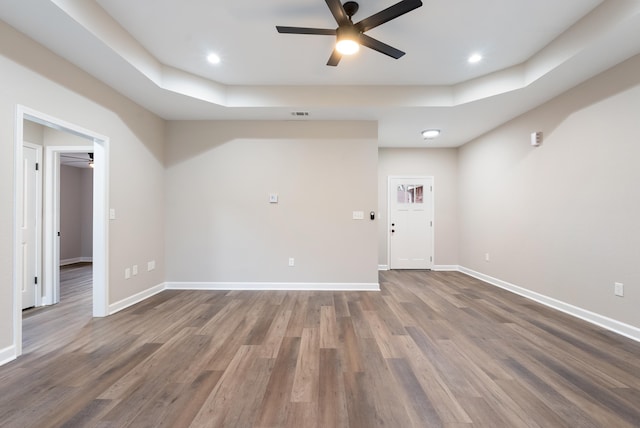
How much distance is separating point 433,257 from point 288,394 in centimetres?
474

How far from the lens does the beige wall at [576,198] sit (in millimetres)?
2531

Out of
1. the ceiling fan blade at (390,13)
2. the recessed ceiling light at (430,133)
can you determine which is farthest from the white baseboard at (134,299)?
the recessed ceiling light at (430,133)

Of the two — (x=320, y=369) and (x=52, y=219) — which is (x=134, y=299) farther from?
(x=320, y=369)

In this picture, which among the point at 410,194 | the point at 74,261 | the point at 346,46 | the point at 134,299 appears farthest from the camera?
the point at 74,261

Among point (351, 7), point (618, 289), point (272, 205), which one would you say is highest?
point (351, 7)

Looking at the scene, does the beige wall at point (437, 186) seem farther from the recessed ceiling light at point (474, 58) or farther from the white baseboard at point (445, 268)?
→ the recessed ceiling light at point (474, 58)

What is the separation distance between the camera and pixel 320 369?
76.8 inches

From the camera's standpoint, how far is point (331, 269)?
13.5 ft

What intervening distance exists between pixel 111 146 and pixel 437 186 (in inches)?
223

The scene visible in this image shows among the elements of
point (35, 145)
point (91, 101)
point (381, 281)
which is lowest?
point (381, 281)

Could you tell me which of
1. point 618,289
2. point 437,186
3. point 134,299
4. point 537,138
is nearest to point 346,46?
point 537,138

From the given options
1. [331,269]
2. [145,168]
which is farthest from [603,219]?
[145,168]

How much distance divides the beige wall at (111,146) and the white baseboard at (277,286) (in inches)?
16.2

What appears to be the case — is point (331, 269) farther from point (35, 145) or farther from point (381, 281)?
point (35, 145)
